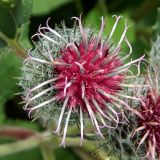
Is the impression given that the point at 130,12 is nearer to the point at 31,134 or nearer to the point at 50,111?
the point at 31,134

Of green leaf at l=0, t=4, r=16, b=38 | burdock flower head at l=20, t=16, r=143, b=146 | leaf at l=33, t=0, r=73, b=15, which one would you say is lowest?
burdock flower head at l=20, t=16, r=143, b=146

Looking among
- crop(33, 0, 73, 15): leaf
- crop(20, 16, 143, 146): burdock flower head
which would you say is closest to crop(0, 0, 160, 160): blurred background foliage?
crop(33, 0, 73, 15): leaf

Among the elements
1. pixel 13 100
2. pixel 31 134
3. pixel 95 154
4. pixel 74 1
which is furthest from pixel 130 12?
pixel 95 154

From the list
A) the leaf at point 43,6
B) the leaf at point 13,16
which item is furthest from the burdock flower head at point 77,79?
the leaf at point 43,6

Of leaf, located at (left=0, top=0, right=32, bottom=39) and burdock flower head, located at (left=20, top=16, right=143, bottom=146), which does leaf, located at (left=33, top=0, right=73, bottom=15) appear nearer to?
leaf, located at (left=0, top=0, right=32, bottom=39)

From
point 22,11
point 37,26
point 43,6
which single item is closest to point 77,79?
point 22,11

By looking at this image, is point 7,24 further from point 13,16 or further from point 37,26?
point 37,26

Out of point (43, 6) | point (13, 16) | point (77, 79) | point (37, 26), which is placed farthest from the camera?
point (37, 26)

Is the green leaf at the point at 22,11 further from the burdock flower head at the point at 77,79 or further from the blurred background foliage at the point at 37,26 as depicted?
the burdock flower head at the point at 77,79
